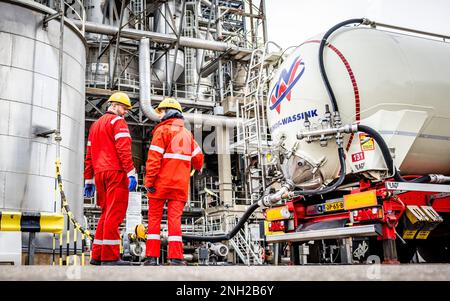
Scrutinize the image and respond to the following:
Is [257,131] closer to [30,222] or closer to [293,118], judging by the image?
[293,118]

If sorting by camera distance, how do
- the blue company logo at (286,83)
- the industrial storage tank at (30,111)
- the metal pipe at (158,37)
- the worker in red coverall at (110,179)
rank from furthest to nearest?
the metal pipe at (158,37), the industrial storage tank at (30,111), the blue company logo at (286,83), the worker in red coverall at (110,179)

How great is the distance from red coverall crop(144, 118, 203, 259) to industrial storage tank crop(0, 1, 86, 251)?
10.2ft

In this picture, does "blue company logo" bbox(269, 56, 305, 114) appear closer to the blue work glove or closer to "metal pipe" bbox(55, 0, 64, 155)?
the blue work glove

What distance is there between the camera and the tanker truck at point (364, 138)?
18.5 feet

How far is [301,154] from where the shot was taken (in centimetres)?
631

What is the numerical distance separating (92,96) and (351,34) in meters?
13.2

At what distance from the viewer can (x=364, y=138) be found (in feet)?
18.9

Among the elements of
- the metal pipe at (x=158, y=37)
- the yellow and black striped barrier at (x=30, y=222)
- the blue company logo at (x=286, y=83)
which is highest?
the metal pipe at (x=158, y=37)

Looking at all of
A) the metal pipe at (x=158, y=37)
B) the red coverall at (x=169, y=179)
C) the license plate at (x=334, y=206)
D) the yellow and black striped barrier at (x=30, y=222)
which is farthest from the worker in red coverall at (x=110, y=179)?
the metal pipe at (x=158, y=37)

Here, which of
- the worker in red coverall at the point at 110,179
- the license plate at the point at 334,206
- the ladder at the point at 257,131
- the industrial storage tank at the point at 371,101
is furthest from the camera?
the ladder at the point at 257,131

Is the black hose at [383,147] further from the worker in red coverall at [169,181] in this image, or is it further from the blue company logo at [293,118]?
the worker in red coverall at [169,181]

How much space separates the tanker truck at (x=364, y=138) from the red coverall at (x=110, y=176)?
Answer: 224 cm

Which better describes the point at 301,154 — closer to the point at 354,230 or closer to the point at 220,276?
the point at 354,230
